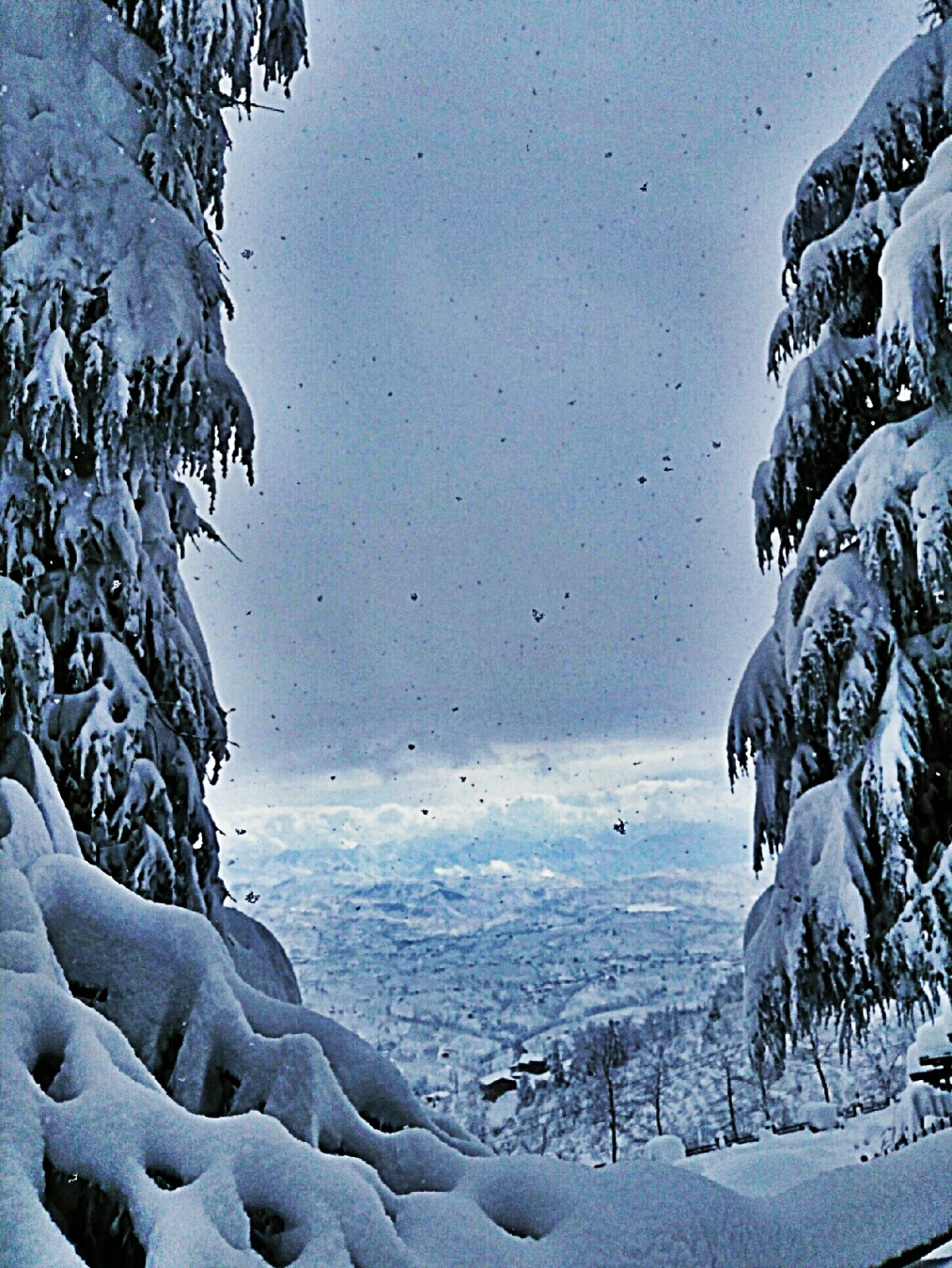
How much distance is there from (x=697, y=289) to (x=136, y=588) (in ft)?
17.6

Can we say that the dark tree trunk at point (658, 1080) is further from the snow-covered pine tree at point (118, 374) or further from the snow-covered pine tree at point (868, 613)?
the snow-covered pine tree at point (118, 374)

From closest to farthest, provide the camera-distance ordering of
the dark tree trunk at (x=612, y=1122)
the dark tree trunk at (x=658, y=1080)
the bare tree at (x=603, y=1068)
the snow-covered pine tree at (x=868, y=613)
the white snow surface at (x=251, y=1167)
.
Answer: the white snow surface at (x=251, y=1167), the snow-covered pine tree at (x=868, y=613), the dark tree trunk at (x=612, y=1122), the dark tree trunk at (x=658, y=1080), the bare tree at (x=603, y=1068)

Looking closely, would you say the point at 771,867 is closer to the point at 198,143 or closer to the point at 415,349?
the point at 198,143

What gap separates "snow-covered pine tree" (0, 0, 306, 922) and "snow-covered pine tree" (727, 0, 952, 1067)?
2669 mm

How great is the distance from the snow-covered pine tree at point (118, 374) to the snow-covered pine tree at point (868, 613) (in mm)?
2669

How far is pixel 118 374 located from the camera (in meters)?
2.49

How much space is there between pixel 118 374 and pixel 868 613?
10.8 ft

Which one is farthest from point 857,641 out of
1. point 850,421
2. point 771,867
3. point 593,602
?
point 593,602

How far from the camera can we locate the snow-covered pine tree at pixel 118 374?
2416mm

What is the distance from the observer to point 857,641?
3.97 metres

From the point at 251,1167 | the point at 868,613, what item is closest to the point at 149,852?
the point at 251,1167

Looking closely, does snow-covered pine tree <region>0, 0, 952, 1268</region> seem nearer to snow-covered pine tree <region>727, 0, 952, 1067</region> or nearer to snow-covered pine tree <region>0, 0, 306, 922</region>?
snow-covered pine tree <region>0, 0, 306, 922</region>

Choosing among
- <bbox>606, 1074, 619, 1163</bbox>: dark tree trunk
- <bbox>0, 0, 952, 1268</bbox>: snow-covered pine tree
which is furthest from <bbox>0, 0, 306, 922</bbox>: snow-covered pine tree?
<bbox>606, 1074, 619, 1163</bbox>: dark tree trunk

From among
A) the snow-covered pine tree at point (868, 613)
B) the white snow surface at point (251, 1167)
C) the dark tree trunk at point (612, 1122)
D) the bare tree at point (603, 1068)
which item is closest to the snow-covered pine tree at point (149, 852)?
the white snow surface at point (251, 1167)
